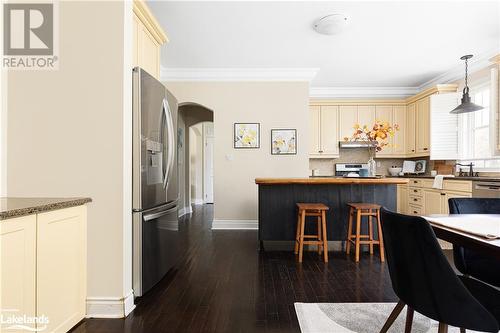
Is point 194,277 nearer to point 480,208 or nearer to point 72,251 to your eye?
point 72,251

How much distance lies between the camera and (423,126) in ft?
17.6

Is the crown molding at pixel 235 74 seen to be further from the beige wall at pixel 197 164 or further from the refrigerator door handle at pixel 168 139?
the beige wall at pixel 197 164

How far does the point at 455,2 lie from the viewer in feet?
9.47

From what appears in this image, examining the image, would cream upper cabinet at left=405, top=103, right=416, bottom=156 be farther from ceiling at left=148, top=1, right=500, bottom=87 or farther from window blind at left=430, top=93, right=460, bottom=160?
ceiling at left=148, top=1, right=500, bottom=87

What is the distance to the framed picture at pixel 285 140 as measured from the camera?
15.9 ft

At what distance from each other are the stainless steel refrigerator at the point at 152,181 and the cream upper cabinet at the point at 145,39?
32 cm

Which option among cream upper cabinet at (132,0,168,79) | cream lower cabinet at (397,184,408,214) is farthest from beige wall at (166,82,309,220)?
cream lower cabinet at (397,184,408,214)

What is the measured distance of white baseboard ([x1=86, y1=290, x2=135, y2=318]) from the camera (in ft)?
6.40

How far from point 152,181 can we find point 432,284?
2056 mm

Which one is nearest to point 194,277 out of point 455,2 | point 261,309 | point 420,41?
→ point 261,309

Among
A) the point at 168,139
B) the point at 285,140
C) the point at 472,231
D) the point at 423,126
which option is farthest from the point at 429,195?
the point at 168,139

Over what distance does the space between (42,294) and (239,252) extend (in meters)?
2.28

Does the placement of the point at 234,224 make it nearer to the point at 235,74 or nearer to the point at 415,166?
the point at 235,74

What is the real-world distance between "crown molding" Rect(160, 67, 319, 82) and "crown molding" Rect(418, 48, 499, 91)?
252cm
